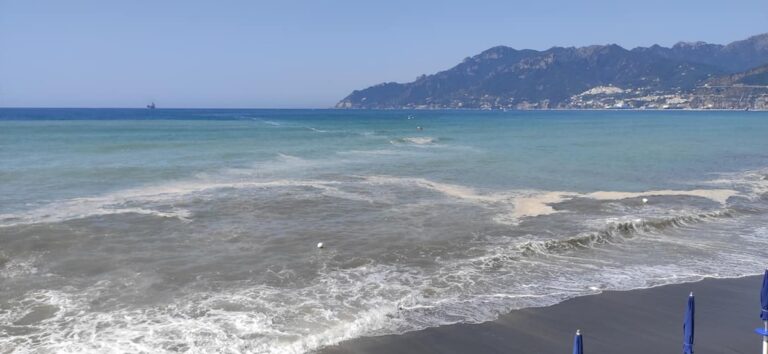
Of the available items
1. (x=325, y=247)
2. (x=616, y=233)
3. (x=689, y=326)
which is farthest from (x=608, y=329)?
(x=325, y=247)

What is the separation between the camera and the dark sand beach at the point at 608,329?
1096 centimetres

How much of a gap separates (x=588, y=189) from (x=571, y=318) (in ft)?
63.6

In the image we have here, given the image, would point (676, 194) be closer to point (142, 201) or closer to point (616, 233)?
point (616, 233)

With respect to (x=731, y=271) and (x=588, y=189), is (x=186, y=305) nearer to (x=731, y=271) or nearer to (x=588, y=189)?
(x=731, y=271)

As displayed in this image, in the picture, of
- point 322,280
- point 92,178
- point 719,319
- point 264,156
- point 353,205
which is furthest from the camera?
point 264,156

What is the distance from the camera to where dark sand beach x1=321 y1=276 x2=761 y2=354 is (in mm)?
10961

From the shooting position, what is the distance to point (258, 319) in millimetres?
12438

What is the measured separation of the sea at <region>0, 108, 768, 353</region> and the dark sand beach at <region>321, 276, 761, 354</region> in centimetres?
54

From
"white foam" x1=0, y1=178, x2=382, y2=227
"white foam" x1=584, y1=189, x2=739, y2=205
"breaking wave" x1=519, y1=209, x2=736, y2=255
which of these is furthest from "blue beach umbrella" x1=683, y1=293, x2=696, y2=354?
"white foam" x1=584, y1=189, x2=739, y2=205

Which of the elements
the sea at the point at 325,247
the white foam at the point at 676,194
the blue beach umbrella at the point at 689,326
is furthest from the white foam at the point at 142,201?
the blue beach umbrella at the point at 689,326

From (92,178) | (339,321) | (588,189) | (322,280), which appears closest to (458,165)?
(588,189)

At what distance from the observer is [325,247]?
18406mm

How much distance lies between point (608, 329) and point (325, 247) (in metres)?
9.54

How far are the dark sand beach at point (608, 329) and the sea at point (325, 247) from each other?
1.76 ft
